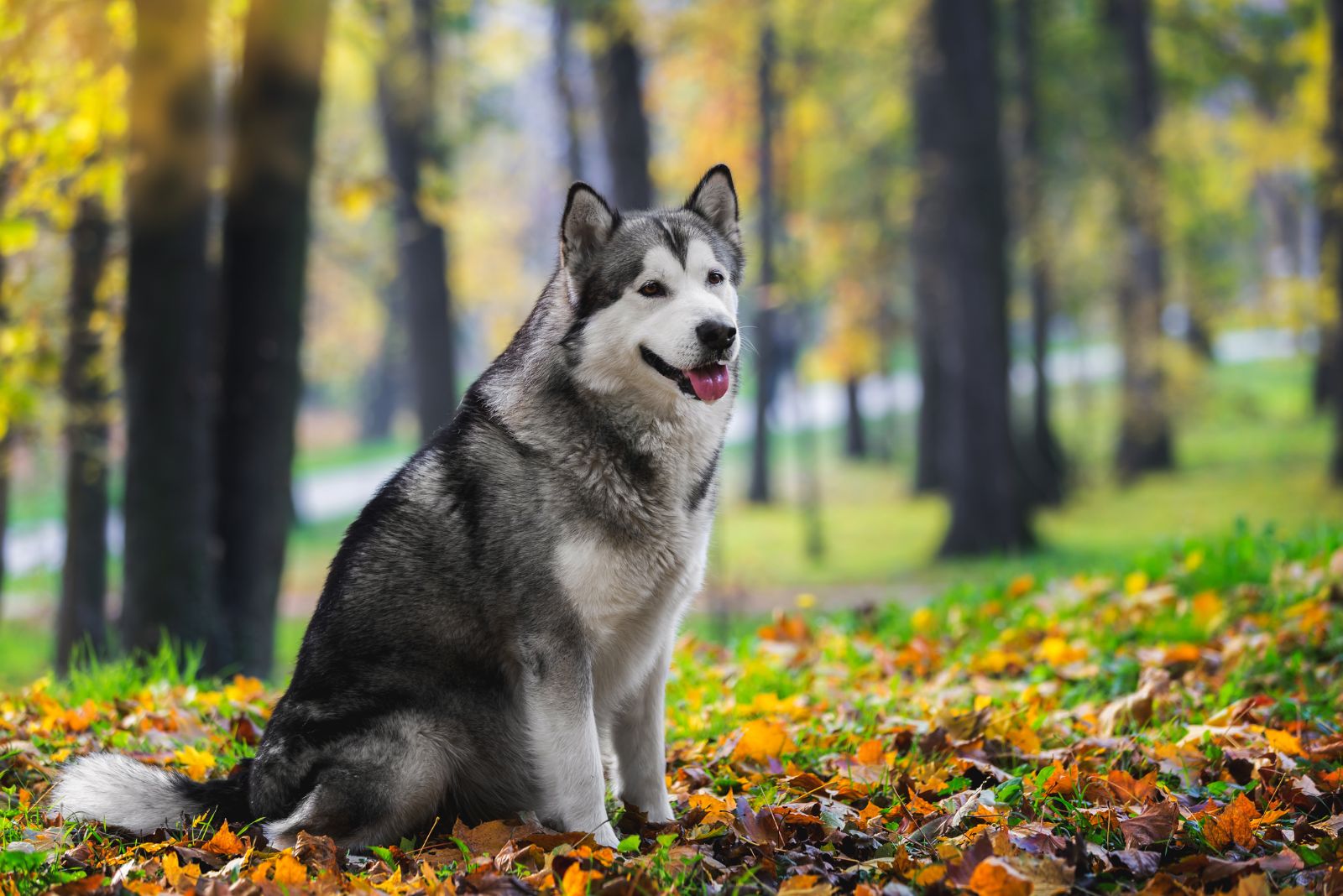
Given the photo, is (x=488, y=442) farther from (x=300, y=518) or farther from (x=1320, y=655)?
(x=300, y=518)

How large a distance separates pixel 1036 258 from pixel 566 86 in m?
9.43

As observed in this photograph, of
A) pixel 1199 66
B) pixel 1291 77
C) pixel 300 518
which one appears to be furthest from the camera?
pixel 300 518

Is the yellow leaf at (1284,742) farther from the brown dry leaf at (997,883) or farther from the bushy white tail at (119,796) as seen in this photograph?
the bushy white tail at (119,796)

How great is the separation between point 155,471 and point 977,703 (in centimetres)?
502

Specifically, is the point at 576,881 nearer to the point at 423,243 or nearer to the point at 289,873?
the point at 289,873

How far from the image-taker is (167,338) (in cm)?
717

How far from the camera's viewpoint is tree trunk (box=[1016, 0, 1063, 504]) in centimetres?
2114

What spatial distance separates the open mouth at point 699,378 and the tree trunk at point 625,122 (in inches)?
421

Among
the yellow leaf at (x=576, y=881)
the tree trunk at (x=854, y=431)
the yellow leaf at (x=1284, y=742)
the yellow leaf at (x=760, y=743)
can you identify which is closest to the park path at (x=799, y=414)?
the tree trunk at (x=854, y=431)

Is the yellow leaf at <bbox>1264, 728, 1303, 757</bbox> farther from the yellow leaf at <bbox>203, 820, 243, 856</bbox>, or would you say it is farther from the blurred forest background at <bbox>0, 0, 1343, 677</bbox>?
the yellow leaf at <bbox>203, 820, 243, 856</bbox>

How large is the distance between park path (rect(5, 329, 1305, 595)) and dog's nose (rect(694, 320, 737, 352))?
40.9ft

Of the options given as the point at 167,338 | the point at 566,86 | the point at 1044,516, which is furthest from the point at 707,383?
the point at 566,86

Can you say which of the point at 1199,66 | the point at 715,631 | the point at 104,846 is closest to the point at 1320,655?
the point at 104,846

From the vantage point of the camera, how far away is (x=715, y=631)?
37.7ft
